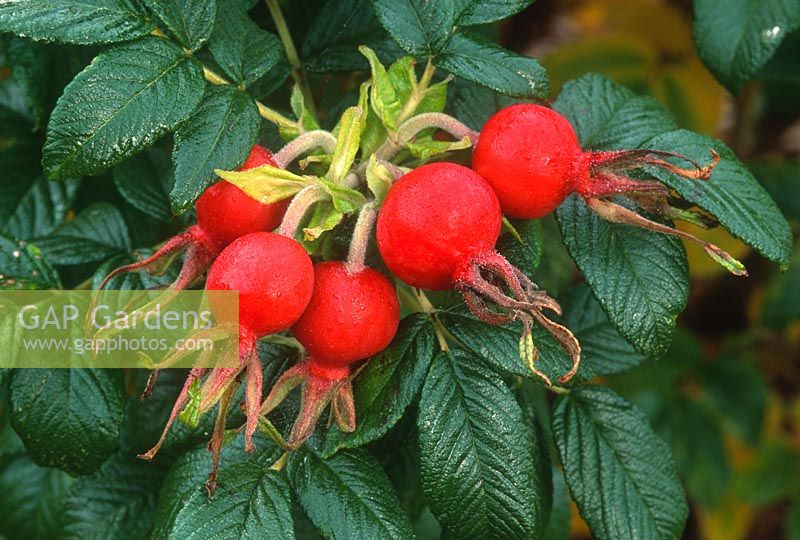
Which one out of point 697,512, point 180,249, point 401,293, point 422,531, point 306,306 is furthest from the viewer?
point 697,512

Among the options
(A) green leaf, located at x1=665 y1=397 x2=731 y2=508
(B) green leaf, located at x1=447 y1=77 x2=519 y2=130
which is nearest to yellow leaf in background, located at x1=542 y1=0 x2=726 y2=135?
(A) green leaf, located at x1=665 y1=397 x2=731 y2=508

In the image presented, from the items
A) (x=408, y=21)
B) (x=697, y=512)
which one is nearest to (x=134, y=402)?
(x=408, y=21)

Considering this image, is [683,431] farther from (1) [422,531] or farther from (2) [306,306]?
(2) [306,306]

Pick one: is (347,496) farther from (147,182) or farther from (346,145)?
(147,182)

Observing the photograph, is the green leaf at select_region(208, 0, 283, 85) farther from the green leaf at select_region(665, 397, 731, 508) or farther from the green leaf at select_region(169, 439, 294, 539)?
the green leaf at select_region(665, 397, 731, 508)

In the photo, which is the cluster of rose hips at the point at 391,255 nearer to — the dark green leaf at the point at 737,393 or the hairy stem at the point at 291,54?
the hairy stem at the point at 291,54

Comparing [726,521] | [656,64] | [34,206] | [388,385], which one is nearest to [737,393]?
[726,521]
